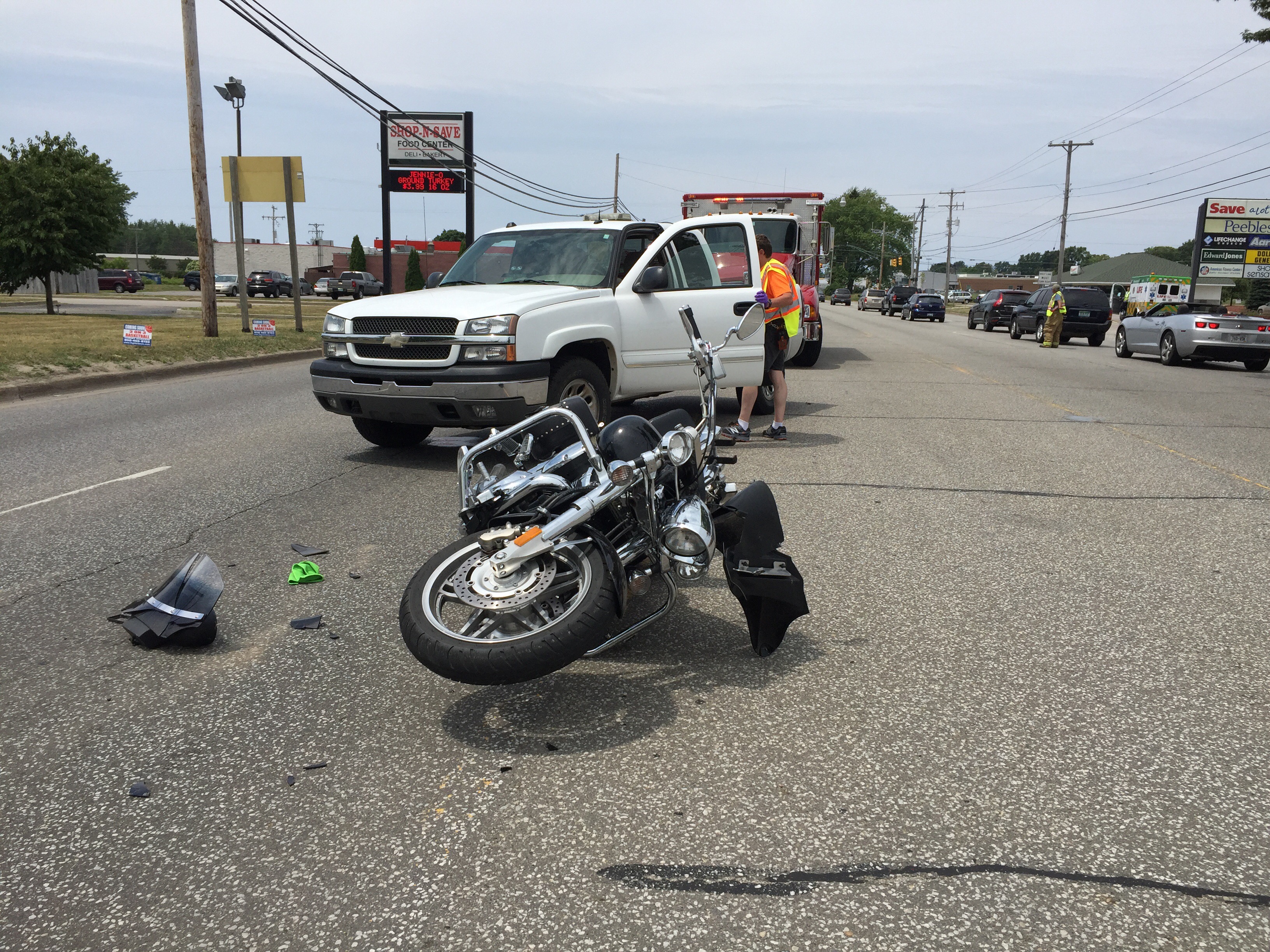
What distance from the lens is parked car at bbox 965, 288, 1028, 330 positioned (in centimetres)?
3822

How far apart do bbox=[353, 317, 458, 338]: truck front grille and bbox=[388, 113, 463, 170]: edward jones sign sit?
29.8 m

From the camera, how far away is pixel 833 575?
544 centimetres

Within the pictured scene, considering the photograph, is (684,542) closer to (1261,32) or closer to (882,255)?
(1261,32)

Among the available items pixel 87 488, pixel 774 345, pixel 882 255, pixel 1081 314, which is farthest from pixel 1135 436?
pixel 882 255

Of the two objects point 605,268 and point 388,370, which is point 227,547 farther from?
point 605,268

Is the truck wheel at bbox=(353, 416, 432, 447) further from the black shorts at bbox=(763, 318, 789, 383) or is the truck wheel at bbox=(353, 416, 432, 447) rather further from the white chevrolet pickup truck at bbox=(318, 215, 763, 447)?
the black shorts at bbox=(763, 318, 789, 383)

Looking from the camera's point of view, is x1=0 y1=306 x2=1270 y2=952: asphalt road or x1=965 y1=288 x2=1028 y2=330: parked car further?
x1=965 y1=288 x2=1028 y2=330: parked car

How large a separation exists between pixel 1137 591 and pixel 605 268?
17.5 ft

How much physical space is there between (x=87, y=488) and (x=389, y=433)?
251 cm

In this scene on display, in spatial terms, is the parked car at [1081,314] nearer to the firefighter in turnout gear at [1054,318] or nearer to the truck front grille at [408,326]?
the firefighter in turnout gear at [1054,318]

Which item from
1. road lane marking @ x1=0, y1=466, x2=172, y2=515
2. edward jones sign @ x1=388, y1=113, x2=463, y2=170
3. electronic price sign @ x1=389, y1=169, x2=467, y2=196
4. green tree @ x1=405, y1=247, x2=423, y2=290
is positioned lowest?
road lane marking @ x1=0, y1=466, x2=172, y2=515

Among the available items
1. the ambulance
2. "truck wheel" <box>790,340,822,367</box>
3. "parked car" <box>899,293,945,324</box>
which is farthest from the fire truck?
the ambulance

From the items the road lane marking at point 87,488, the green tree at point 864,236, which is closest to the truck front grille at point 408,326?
the road lane marking at point 87,488

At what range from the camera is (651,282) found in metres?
8.64
